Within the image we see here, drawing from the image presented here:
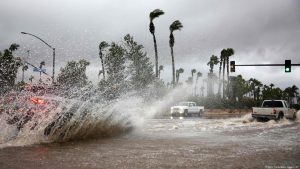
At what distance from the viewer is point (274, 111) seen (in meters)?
24.8

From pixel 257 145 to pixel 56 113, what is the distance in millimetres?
5733

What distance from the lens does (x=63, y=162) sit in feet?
26.3

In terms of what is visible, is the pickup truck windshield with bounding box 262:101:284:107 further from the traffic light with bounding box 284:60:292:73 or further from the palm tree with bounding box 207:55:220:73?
the palm tree with bounding box 207:55:220:73

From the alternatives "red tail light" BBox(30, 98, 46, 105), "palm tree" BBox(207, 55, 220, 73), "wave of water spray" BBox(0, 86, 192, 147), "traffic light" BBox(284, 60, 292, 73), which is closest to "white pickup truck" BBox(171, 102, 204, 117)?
"traffic light" BBox(284, 60, 292, 73)

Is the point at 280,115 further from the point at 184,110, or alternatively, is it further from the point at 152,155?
the point at 152,155

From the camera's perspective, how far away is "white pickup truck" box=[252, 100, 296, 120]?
24750 mm

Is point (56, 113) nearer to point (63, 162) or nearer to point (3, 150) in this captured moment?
point (3, 150)

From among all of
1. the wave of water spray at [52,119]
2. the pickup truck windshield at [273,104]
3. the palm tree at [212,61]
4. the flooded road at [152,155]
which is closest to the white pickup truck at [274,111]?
the pickup truck windshield at [273,104]

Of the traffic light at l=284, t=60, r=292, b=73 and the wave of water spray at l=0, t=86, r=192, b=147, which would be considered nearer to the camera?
the wave of water spray at l=0, t=86, r=192, b=147

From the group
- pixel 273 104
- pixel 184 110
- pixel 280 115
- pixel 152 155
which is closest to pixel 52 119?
pixel 152 155

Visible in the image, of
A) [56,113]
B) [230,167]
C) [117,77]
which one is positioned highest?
[117,77]

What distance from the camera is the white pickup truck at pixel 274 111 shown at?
24.8m

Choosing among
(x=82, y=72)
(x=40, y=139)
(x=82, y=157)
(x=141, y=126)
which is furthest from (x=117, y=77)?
(x=82, y=157)

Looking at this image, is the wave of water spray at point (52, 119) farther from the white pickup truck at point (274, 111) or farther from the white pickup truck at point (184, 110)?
the white pickup truck at point (184, 110)
